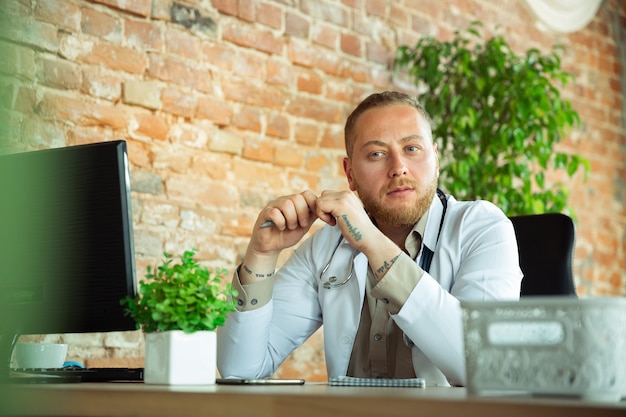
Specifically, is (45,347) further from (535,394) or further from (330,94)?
(330,94)

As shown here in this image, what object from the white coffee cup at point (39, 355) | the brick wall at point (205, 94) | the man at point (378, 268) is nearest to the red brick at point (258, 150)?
the brick wall at point (205, 94)

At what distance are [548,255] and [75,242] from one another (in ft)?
3.82

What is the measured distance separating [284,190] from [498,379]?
2.37m

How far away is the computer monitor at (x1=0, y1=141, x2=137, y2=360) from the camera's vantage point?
4.58ft

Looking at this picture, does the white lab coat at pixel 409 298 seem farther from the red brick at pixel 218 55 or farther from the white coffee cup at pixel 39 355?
the red brick at pixel 218 55

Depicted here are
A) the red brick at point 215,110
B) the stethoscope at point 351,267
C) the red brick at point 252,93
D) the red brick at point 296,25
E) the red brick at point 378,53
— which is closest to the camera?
the stethoscope at point 351,267

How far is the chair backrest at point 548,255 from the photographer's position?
2.02 meters

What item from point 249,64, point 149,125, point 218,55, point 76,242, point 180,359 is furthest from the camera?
point 249,64

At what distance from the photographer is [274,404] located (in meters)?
0.84

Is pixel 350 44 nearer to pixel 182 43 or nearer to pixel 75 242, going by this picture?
pixel 182 43

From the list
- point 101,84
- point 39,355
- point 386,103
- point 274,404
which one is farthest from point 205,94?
point 274,404

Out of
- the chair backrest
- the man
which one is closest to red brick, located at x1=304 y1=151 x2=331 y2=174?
the man

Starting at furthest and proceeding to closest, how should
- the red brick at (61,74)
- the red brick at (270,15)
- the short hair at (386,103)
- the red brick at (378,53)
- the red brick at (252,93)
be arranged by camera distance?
1. the red brick at (378,53)
2. the red brick at (270,15)
3. the red brick at (252,93)
4. the red brick at (61,74)
5. the short hair at (386,103)

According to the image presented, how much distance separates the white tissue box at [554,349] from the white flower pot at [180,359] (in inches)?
19.9
